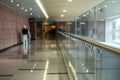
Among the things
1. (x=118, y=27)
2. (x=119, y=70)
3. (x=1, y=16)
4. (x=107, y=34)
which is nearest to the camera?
(x=119, y=70)

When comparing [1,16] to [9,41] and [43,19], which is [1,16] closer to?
[9,41]

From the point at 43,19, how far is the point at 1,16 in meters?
17.1

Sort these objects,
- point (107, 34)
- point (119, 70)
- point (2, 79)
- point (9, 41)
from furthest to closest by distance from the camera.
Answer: point (9, 41) < point (2, 79) < point (107, 34) < point (119, 70)

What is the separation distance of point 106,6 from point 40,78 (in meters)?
3.93

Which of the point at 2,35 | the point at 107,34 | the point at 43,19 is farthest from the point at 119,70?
the point at 43,19

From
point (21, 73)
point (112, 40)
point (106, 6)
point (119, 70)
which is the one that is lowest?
point (21, 73)

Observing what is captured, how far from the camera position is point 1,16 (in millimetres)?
13578

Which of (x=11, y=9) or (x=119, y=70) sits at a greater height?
(x=11, y=9)

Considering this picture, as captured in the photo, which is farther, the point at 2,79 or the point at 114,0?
the point at 2,79

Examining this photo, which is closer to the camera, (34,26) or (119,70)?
(119,70)

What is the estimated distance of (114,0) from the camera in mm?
2043

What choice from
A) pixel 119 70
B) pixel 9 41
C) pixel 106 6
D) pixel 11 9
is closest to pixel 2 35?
pixel 9 41

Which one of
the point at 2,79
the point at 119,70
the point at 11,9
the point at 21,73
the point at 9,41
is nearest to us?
the point at 119,70

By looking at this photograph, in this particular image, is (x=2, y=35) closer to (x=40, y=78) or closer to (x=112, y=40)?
(x=40, y=78)
